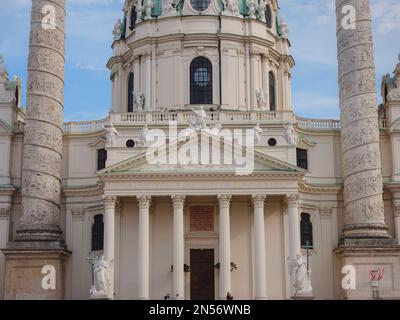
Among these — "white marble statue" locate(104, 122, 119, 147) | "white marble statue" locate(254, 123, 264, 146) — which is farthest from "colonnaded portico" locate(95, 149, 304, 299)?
"white marble statue" locate(104, 122, 119, 147)

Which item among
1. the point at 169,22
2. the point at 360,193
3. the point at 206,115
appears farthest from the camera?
the point at 169,22

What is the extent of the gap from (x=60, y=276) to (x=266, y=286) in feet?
35.0

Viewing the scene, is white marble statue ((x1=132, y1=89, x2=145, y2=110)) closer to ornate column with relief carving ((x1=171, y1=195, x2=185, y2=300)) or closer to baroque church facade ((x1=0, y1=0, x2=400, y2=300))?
baroque church facade ((x1=0, y1=0, x2=400, y2=300))

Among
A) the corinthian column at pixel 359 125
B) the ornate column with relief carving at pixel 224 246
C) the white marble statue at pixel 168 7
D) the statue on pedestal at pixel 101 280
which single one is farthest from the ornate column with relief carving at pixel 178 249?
the white marble statue at pixel 168 7

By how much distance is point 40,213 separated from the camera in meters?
36.0

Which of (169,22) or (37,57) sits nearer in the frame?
(37,57)

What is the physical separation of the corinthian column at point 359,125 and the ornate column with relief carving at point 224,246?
19.7ft

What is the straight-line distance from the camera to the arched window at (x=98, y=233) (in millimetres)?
40500

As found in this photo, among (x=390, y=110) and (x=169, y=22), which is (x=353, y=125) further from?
(x=169, y=22)

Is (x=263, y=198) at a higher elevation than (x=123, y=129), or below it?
below

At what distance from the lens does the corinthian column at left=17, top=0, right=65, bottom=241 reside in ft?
118

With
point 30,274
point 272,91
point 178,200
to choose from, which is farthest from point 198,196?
point 272,91

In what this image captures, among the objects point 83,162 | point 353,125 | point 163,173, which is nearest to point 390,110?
point 353,125

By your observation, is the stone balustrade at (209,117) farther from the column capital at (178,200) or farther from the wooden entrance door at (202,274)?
the wooden entrance door at (202,274)
